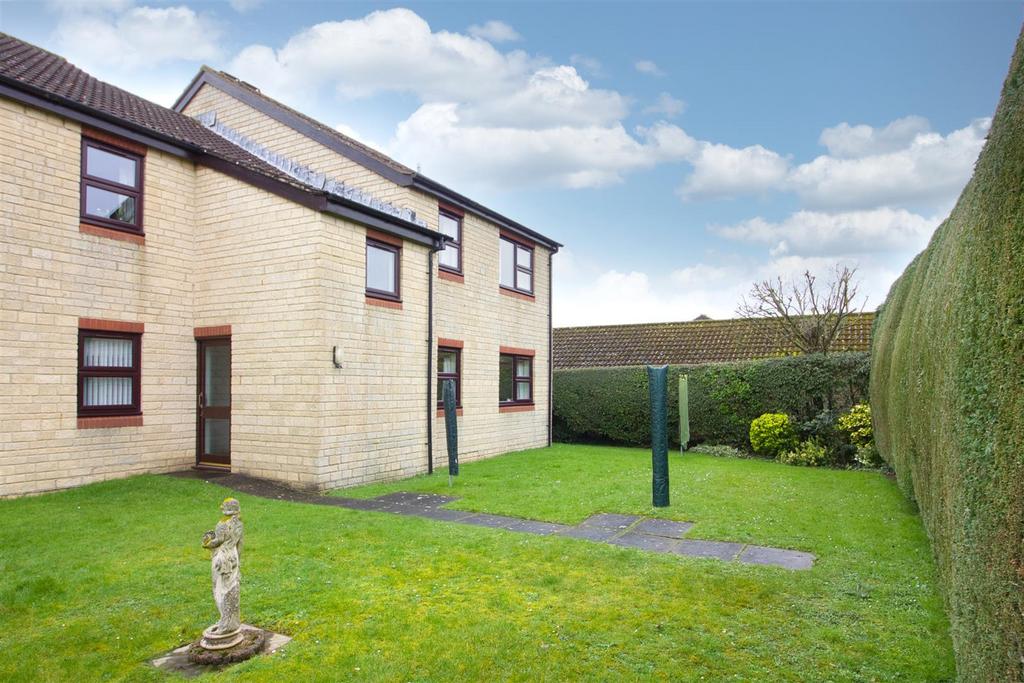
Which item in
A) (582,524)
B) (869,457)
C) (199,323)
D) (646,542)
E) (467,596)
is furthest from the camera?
(869,457)

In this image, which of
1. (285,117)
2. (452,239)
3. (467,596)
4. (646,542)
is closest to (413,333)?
(452,239)

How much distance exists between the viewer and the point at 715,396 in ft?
55.9

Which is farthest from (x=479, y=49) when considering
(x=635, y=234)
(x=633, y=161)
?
(x=635, y=234)

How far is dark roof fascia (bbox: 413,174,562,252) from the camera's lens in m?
13.6

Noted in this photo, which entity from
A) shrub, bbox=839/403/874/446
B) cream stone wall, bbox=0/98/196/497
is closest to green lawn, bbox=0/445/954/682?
cream stone wall, bbox=0/98/196/497

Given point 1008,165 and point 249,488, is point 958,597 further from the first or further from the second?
point 249,488

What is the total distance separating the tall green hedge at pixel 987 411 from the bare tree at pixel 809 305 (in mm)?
15708

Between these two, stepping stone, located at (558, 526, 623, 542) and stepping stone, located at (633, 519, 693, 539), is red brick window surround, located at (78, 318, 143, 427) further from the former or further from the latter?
stepping stone, located at (633, 519, 693, 539)

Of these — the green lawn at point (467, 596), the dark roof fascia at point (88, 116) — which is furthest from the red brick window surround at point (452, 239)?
the green lawn at point (467, 596)

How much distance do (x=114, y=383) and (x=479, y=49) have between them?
1001cm

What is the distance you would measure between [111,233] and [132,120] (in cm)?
208

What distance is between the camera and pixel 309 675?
3.94m

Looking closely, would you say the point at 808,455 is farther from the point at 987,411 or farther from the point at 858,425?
the point at 987,411

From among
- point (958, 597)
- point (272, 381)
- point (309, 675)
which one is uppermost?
point (272, 381)
